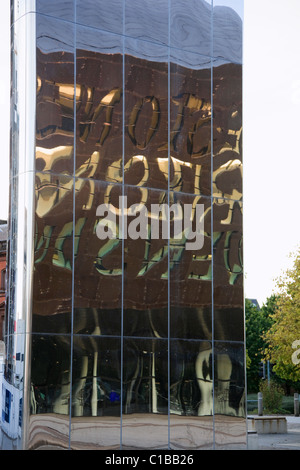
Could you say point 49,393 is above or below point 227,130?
below

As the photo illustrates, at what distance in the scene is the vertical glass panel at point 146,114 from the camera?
1450 centimetres

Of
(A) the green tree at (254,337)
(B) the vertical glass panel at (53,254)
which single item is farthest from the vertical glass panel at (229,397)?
(A) the green tree at (254,337)

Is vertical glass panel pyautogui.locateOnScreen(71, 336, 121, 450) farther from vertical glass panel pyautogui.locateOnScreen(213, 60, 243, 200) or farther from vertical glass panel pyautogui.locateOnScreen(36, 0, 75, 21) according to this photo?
vertical glass panel pyautogui.locateOnScreen(36, 0, 75, 21)

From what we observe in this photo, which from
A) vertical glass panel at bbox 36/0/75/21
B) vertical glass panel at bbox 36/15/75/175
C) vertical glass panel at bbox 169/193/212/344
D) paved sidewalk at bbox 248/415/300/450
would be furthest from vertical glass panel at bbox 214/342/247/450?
vertical glass panel at bbox 36/0/75/21

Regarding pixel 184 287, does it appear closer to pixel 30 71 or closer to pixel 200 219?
pixel 200 219

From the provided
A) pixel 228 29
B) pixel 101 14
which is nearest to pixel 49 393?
pixel 101 14

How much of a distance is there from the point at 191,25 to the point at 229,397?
768 cm

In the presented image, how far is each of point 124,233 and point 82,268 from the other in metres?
1.16

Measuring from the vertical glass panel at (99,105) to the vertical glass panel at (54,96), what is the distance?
0.17 metres

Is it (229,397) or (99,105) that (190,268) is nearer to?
(229,397)

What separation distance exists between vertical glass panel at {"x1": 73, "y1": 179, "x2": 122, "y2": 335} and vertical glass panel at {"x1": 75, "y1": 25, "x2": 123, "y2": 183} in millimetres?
368

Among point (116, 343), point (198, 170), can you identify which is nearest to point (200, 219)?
point (198, 170)

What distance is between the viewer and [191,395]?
1448 centimetres

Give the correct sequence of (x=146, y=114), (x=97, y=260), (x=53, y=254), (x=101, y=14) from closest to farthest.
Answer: (x=53, y=254) < (x=97, y=260) < (x=101, y=14) < (x=146, y=114)
